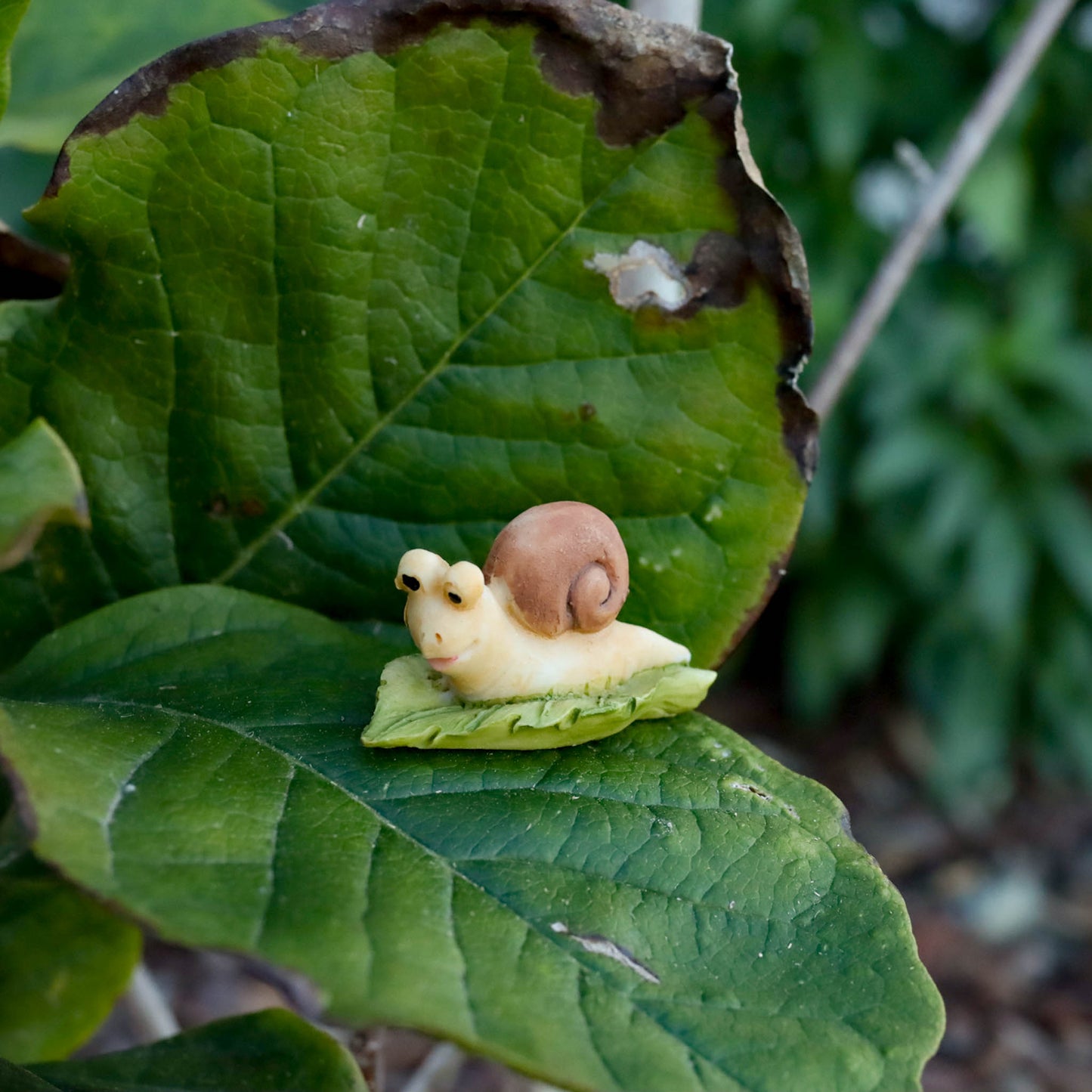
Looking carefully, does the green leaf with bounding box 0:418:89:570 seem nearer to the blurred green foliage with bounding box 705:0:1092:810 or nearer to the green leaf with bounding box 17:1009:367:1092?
the green leaf with bounding box 17:1009:367:1092

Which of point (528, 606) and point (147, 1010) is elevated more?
point (528, 606)

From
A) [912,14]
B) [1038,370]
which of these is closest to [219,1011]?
[1038,370]

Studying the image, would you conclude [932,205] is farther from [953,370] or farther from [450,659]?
[953,370]

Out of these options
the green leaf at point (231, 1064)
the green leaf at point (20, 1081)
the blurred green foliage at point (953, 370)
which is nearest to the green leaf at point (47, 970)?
the green leaf at point (231, 1064)

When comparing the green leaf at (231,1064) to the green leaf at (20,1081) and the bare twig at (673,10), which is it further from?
the bare twig at (673,10)

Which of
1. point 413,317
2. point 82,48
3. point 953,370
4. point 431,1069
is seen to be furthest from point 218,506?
point 953,370

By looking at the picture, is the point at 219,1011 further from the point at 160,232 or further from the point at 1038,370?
the point at 1038,370

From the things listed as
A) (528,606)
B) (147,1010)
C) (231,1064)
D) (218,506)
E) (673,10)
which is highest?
(673,10)
